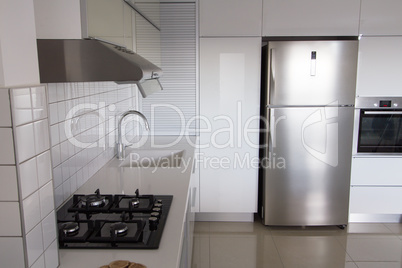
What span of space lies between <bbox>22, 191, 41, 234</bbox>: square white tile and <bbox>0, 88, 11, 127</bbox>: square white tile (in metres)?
0.21

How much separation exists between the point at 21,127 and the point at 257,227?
2868mm

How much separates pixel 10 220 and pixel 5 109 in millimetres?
291

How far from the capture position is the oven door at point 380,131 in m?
3.27

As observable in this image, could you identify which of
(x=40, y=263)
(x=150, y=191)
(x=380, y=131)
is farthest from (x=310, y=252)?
(x=40, y=263)

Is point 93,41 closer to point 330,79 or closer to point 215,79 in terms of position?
point 215,79

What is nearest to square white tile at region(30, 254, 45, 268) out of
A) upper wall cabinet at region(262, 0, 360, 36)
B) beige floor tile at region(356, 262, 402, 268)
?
beige floor tile at region(356, 262, 402, 268)

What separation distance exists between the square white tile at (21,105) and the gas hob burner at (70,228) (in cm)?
58

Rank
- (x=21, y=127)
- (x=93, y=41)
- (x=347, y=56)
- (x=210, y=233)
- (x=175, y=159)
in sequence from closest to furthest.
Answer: (x=21, y=127), (x=93, y=41), (x=175, y=159), (x=347, y=56), (x=210, y=233)

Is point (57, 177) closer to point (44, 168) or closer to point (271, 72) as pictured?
point (44, 168)

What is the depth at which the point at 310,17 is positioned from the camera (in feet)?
10.3

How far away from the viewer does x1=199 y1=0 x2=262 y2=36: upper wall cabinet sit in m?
3.14

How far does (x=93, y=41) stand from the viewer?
1275 mm

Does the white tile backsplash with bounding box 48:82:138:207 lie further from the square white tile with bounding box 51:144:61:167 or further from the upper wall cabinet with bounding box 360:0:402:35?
the upper wall cabinet with bounding box 360:0:402:35

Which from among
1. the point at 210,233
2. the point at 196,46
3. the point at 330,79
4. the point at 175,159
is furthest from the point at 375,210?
the point at 196,46
